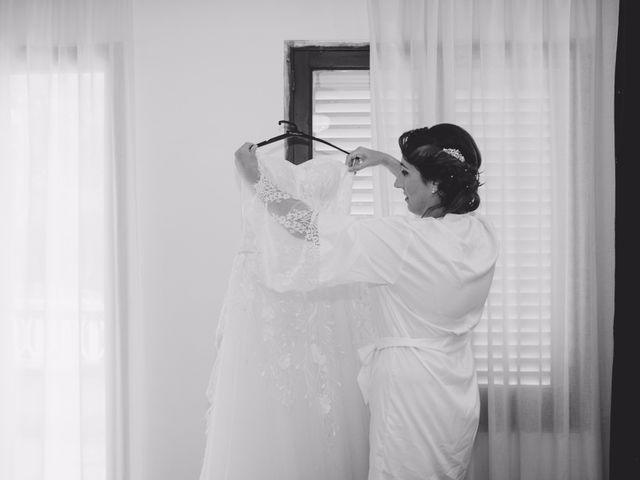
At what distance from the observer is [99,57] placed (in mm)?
2170

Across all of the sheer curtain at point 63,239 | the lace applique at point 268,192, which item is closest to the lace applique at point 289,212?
the lace applique at point 268,192

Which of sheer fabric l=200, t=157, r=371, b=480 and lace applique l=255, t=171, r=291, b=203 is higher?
lace applique l=255, t=171, r=291, b=203

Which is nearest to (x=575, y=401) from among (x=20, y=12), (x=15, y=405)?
(x=15, y=405)

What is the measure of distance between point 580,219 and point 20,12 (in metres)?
2.33

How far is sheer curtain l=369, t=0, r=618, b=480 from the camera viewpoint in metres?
2.08

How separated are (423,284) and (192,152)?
1.23 m

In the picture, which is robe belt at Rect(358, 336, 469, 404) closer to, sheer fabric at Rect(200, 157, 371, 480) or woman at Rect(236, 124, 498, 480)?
woman at Rect(236, 124, 498, 480)

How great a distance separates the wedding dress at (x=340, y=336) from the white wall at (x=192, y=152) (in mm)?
588

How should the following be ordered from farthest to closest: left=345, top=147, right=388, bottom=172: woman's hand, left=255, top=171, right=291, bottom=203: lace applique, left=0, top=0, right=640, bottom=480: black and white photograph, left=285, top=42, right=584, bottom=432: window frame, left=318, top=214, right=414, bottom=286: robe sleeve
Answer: left=285, top=42, right=584, bottom=432: window frame
left=0, top=0, right=640, bottom=480: black and white photograph
left=345, top=147, right=388, bottom=172: woman's hand
left=255, top=171, right=291, bottom=203: lace applique
left=318, top=214, right=414, bottom=286: robe sleeve

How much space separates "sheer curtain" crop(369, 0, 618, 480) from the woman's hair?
60 cm

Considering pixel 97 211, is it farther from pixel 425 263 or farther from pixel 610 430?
pixel 610 430

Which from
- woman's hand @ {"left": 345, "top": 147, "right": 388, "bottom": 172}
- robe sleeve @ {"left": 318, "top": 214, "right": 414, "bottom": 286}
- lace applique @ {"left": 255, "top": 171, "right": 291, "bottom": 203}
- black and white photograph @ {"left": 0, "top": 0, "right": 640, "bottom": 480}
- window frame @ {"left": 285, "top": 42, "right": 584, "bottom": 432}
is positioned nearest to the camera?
robe sleeve @ {"left": 318, "top": 214, "right": 414, "bottom": 286}

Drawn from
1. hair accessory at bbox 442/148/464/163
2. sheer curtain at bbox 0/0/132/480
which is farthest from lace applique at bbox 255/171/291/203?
sheer curtain at bbox 0/0/132/480

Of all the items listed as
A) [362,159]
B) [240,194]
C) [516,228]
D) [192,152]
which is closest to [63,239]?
[192,152]
